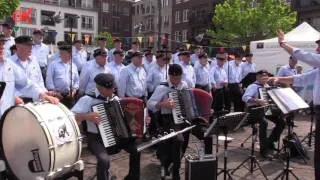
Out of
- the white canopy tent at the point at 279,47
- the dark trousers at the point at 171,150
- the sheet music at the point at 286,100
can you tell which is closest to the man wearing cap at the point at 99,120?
the dark trousers at the point at 171,150

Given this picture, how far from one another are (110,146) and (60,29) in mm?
66379

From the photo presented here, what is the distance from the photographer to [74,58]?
472 inches

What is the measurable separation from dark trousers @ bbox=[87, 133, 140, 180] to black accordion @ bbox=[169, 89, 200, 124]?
3.95ft

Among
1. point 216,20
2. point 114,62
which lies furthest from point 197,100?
point 216,20

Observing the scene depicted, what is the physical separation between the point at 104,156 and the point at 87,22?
72433mm

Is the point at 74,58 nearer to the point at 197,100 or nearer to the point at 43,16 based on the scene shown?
the point at 197,100

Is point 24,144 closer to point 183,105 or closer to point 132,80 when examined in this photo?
point 183,105

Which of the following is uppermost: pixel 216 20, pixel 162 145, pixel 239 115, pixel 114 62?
pixel 216 20

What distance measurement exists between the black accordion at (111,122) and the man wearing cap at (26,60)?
4.68 feet

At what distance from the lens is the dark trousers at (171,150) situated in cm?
708

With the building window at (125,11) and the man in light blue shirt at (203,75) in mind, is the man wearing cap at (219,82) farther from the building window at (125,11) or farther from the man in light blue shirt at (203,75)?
the building window at (125,11)

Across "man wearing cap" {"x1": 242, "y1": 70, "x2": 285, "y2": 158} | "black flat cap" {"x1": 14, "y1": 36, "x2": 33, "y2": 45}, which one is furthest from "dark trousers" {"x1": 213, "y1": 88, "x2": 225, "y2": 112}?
"black flat cap" {"x1": 14, "y1": 36, "x2": 33, "y2": 45}

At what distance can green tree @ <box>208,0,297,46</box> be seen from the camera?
42.1m

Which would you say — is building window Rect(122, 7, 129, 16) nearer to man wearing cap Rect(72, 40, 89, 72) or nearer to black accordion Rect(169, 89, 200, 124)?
man wearing cap Rect(72, 40, 89, 72)
